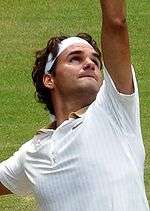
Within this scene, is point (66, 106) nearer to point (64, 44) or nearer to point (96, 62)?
point (96, 62)

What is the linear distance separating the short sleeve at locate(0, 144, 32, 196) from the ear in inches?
11.6

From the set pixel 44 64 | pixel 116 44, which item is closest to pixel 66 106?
pixel 44 64

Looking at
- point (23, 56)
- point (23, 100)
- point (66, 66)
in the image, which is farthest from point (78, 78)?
point (23, 56)

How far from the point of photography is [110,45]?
12.0 ft

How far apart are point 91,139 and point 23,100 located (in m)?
6.37

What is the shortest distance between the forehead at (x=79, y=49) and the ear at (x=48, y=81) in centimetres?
14

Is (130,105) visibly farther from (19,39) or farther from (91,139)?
(19,39)

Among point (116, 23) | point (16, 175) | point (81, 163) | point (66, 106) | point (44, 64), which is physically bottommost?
point (16, 175)

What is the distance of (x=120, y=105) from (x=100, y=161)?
0.24 meters

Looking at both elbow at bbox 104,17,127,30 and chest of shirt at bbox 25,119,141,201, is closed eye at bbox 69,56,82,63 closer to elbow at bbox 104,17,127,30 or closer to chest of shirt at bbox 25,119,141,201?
chest of shirt at bbox 25,119,141,201

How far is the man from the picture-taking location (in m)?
3.65

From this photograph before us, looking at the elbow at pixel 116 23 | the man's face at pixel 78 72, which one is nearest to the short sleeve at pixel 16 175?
the man's face at pixel 78 72

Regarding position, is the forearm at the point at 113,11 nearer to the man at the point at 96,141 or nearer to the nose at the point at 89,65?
the man at the point at 96,141

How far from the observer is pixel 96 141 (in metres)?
3.74
